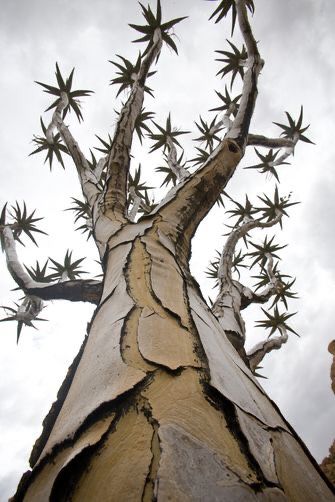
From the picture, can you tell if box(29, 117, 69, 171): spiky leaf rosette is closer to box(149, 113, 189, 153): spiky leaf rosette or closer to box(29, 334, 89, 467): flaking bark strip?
box(149, 113, 189, 153): spiky leaf rosette

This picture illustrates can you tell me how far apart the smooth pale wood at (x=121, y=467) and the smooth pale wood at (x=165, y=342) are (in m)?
0.17

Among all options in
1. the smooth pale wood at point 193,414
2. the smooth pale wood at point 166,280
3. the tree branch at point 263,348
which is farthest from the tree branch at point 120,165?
the tree branch at point 263,348

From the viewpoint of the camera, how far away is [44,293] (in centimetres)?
249

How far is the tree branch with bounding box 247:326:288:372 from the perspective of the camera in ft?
14.2

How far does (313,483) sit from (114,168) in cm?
206

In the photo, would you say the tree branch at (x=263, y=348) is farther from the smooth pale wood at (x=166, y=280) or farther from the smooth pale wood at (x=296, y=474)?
the smooth pale wood at (x=296, y=474)

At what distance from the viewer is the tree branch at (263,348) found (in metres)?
4.34

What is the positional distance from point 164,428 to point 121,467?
0.29ft

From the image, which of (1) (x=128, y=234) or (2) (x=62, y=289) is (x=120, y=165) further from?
(2) (x=62, y=289)

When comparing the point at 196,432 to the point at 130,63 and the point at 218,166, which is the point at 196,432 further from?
the point at 130,63

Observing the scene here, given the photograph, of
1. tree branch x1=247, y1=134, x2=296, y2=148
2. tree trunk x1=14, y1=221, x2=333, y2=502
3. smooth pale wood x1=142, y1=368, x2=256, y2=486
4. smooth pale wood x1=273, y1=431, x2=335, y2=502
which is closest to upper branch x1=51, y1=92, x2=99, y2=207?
tree branch x1=247, y1=134, x2=296, y2=148

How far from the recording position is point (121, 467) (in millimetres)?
498

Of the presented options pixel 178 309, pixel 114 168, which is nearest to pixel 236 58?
pixel 114 168

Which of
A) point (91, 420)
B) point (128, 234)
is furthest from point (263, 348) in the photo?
point (91, 420)
